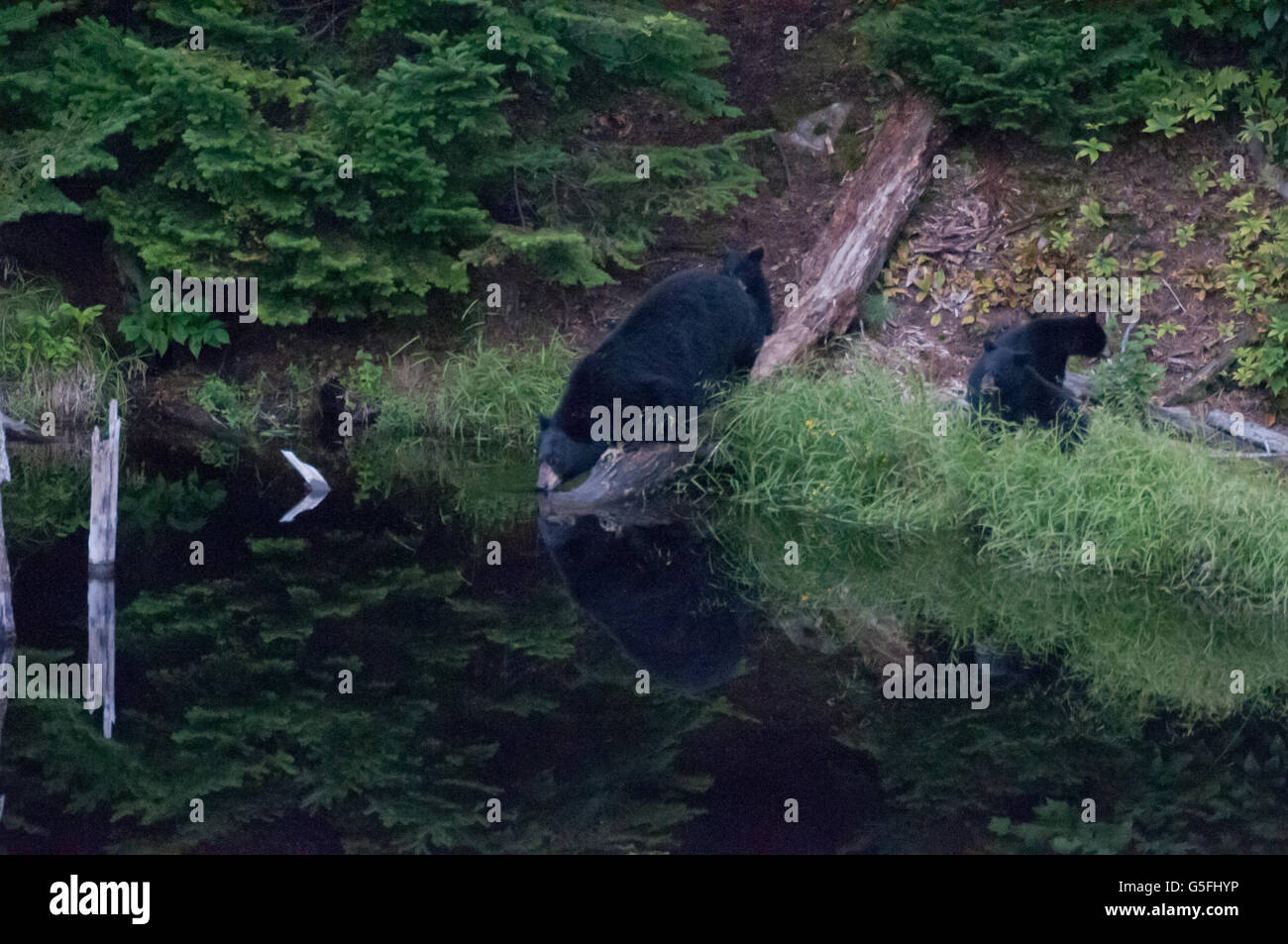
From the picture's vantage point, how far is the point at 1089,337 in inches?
330

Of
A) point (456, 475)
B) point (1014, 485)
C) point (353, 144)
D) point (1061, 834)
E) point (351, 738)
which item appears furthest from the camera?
point (353, 144)

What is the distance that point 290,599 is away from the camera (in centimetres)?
653

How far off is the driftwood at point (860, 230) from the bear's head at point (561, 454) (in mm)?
1958

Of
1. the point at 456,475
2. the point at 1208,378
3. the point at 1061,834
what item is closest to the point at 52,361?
the point at 456,475

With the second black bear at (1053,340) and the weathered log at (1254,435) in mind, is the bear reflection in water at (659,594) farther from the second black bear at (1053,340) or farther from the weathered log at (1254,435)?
the weathered log at (1254,435)

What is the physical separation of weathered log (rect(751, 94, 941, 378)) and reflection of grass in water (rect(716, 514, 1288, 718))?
322 centimetres

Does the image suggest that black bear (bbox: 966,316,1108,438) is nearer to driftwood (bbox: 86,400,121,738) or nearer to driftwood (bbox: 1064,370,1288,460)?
driftwood (bbox: 1064,370,1288,460)

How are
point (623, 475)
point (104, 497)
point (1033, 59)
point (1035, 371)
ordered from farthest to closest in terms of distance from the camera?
point (1033, 59) → point (623, 475) → point (1035, 371) → point (104, 497)

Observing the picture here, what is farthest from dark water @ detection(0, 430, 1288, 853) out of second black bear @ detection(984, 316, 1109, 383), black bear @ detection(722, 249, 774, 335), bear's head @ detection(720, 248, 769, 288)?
bear's head @ detection(720, 248, 769, 288)

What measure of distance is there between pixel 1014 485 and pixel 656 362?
250cm

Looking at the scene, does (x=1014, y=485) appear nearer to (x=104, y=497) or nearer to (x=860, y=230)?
(x=860, y=230)

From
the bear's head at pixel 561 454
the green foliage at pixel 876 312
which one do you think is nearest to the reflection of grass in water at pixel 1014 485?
the bear's head at pixel 561 454

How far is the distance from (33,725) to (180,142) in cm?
797

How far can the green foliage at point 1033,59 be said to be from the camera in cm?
1114
